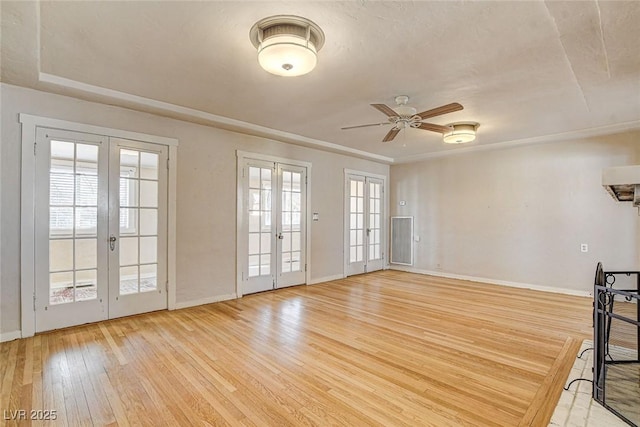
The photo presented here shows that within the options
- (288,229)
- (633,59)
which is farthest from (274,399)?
(633,59)

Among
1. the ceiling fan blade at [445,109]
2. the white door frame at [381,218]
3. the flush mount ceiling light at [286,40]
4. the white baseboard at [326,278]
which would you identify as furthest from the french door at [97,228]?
the white door frame at [381,218]

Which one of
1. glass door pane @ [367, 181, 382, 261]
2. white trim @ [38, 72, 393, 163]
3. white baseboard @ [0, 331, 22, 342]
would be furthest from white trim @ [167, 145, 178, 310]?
glass door pane @ [367, 181, 382, 261]

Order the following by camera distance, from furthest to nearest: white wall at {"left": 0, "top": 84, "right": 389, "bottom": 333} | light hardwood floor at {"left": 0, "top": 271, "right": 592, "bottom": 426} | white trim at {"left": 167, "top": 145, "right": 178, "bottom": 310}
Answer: white trim at {"left": 167, "top": 145, "right": 178, "bottom": 310}
white wall at {"left": 0, "top": 84, "right": 389, "bottom": 333}
light hardwood floor at {"left": 0, "top": 271, "right": 592, "bottom": 426}

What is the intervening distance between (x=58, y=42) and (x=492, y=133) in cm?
565

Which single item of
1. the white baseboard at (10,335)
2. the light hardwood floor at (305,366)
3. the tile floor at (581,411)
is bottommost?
the light hardwood floor at (305,366)

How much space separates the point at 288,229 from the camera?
226 inches

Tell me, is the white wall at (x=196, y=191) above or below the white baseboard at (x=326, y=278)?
above

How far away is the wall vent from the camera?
7.49m

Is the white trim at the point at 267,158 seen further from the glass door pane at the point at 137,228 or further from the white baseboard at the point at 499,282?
the white baseboard at the point at 499,282

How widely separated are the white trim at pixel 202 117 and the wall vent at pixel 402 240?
204cm

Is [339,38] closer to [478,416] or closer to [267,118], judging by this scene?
[267,118]

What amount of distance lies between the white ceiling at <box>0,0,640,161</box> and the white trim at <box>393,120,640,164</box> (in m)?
0.15

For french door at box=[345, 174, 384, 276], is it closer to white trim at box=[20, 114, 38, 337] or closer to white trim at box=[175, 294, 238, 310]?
white trim at box=[175, 294, 238, 310]

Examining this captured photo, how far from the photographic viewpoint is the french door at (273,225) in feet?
17.1
